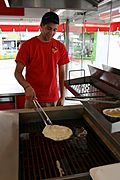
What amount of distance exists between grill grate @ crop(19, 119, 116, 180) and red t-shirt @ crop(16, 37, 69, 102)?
0.64 metres

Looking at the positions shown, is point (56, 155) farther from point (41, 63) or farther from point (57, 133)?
point (41, 63)

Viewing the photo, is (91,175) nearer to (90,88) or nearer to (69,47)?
(90,88)

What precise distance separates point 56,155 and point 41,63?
0.96 metres

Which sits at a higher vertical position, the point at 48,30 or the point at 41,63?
the point at 48,30

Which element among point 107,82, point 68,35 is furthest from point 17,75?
point 68,35

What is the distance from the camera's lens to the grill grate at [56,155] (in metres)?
0.87

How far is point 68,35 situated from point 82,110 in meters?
3.86

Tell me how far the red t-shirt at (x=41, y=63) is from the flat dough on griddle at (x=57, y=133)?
0.67 meters

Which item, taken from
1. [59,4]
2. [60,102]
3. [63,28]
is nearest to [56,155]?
[60,102]

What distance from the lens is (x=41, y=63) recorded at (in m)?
1.76

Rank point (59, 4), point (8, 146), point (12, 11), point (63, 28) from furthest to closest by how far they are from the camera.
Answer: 1. point (63, 28)
2. point (12, 11)
3. point (59, 4)
4. point (8, 146)

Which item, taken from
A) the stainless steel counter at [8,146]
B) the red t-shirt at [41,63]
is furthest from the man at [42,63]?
the stainless steel counter at [8,146]

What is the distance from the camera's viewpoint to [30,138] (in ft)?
3.70

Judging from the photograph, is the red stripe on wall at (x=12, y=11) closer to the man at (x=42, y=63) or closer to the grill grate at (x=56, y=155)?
the man at (x=42, y=63)
